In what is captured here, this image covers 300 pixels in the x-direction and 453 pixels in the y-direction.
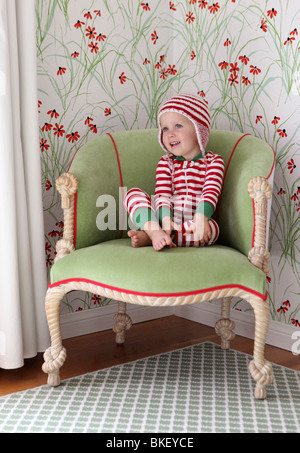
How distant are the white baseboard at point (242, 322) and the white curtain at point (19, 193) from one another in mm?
825

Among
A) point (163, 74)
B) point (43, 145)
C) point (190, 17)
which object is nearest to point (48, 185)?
point (43, 145)

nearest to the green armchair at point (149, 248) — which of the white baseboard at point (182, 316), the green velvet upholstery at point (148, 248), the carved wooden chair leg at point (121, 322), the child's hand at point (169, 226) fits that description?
the green velvet upholstery at point (148, 248)

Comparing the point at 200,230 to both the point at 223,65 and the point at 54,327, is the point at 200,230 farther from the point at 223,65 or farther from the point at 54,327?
the point at 223,65

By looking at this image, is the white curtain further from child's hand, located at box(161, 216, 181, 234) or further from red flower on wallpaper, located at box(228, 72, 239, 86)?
red flower on wallpaper, located at box(228, 72, 239, 86)

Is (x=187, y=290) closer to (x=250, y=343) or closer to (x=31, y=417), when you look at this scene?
(x=31, y=417)

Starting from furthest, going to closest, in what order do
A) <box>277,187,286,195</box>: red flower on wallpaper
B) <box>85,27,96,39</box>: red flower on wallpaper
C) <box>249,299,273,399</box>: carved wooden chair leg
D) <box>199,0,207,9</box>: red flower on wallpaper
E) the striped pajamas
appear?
<box>199,0,207,9</box>: red flower on wallpaper, <box>85,27,96,39</box>: red flower on wallpaper, <box>277,187,286,195</box>: red flower on wallpaper, the striped pajamas, <box>249,299,273,399</box>: carved wooden chair leg

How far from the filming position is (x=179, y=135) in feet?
6.49

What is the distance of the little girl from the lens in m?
1.88

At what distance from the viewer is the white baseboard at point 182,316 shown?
2.25m

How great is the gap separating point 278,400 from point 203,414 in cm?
26

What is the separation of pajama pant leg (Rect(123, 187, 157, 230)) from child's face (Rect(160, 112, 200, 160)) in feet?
0.73

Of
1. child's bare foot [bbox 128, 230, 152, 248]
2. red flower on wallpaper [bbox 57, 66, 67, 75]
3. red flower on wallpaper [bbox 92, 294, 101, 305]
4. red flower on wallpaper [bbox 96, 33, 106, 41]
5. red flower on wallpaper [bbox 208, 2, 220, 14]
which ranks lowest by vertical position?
red flower on wallpaper [bbox 92, 294, 101, 305]

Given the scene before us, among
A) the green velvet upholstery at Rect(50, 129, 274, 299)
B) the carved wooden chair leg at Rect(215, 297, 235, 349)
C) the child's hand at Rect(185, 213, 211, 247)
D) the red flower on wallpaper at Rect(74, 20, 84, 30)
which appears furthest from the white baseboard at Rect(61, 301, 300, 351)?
the red flower on wallpaper at Rect(74, 20, 84, 30)

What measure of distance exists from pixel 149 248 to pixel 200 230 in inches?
7.9
